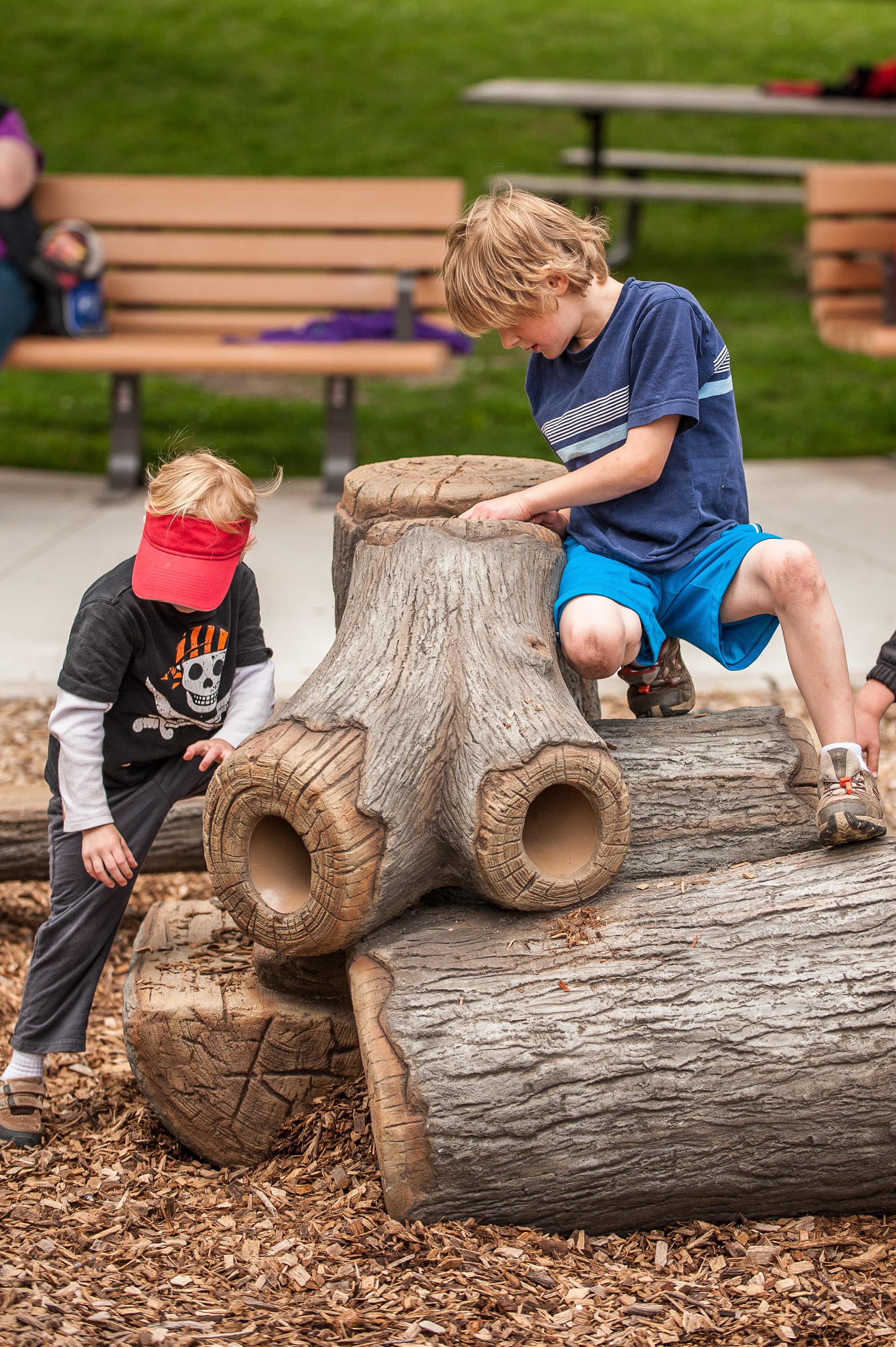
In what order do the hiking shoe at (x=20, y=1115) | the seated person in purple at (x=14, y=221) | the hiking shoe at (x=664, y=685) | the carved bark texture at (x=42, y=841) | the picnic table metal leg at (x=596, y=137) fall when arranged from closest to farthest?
the hiking shoe at (x=20, y=1115) < the hiking shoe at (x=664, y=685) < the carved bark texture at (x=42, y=841) < the seated person in purple at (x=14, y=221) < the picnic table metal leg at (x=596, y=137)

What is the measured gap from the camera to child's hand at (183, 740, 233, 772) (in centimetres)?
265

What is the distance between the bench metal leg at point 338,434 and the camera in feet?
21.3

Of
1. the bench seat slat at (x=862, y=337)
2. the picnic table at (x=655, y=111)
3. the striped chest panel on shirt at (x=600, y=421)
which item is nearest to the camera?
the striped chest panel on shirt at (x=600, y=421)

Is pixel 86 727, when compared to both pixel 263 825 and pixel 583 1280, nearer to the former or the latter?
pixel 263 825

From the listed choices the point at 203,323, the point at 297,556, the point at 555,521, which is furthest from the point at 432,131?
the point at 555,521

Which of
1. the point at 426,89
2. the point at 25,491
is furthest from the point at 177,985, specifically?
the point at 426,89

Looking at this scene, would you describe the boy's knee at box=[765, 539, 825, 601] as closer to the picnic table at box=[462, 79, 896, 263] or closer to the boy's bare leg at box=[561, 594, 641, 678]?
the boy's bare leg at box=[561, 594, 641, 678]

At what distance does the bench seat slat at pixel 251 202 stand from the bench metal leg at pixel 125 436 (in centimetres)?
84

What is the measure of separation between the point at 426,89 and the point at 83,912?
45.5 ft

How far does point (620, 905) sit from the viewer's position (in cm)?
234

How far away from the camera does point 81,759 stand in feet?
8.27

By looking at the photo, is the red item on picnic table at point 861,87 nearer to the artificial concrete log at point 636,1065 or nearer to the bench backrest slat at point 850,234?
the bench backrest slat at point 850,234

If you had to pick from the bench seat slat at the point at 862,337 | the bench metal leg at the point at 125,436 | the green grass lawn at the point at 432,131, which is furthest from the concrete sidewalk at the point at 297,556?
the bench seat slat at the point at 862,337

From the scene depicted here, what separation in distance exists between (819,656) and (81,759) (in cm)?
139
